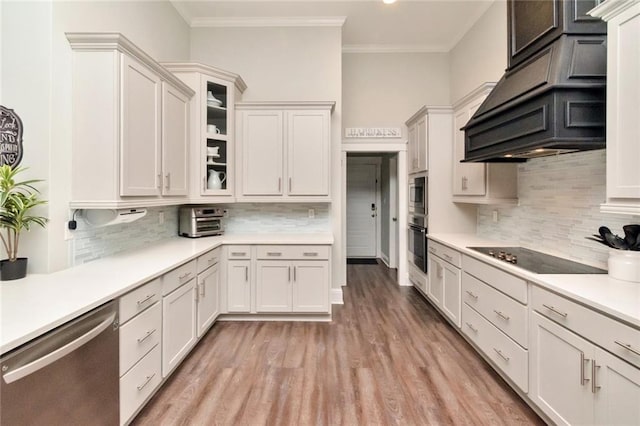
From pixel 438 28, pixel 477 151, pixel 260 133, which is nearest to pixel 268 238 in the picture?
pixel 260 133

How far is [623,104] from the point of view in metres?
1.52

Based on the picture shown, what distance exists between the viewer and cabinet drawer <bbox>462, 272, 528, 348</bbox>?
1.96m

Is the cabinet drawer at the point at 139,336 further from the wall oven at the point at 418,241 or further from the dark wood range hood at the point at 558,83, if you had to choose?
the wall oven at the point at 418,241

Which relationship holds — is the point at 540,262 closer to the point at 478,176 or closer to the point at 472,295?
the point at 472,295

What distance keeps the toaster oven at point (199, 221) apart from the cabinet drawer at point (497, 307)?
8.50ft

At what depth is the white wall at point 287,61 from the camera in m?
3.86

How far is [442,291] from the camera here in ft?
10.9

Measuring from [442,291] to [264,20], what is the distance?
12.1 feet

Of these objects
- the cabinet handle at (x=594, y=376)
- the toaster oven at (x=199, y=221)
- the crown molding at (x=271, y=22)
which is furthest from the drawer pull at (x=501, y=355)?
the crown molding at (x=271, y=22)

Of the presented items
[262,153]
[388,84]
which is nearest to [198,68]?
[262,153]

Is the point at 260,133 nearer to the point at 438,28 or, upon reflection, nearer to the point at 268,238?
the point at 268,238

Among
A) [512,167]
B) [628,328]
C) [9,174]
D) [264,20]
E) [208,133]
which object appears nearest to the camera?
[628,328]

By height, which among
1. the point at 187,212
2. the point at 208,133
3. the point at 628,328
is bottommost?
the point at 628,328

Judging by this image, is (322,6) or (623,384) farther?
(322,6)
